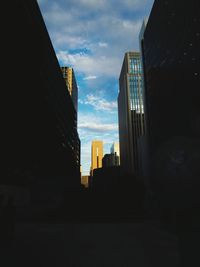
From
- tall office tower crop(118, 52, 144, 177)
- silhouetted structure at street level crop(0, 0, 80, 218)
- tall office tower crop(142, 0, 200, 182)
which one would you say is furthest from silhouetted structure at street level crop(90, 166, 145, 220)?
tall office tower crop(118, 52, 144, 177)

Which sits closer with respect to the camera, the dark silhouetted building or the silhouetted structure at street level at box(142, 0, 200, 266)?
the silhouetted structure at street level at box(142, 0, 200, 266)

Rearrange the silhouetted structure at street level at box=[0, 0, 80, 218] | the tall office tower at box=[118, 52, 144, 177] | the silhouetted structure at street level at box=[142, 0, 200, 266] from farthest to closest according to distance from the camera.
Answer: the tall office tower at box=[118, 52, 144, 177] < the silhouetted structure at street level at box=[0, 0, 80, 218] < the silhouetted structure at street level at box=[142, 0, 200, 266]

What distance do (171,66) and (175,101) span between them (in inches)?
436

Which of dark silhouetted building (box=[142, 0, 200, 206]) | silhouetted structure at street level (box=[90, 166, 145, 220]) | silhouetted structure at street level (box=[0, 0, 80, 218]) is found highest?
dark silhouetted building (box=[142, 0, 200, 206])

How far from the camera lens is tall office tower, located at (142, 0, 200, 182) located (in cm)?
5706

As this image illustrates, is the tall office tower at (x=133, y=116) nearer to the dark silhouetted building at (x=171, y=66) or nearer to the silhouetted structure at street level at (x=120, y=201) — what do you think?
the dark silhouetted building at (x=171, y=66)

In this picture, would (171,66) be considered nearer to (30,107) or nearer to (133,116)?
(30,107)

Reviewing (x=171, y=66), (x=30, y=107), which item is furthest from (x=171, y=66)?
(x=30, y=107)

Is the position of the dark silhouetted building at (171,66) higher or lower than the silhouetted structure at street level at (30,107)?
higher

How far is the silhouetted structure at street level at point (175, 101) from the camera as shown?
148 inches

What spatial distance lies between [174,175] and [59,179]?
62.0 metres

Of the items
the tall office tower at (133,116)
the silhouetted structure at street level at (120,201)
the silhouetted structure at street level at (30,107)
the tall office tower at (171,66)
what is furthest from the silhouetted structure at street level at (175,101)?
the tall office tower at (133,116)

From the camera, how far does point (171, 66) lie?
2707 inches

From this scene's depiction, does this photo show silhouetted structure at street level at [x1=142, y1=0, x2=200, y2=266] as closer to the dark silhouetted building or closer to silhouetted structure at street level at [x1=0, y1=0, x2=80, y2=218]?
the dark silhouetted building
